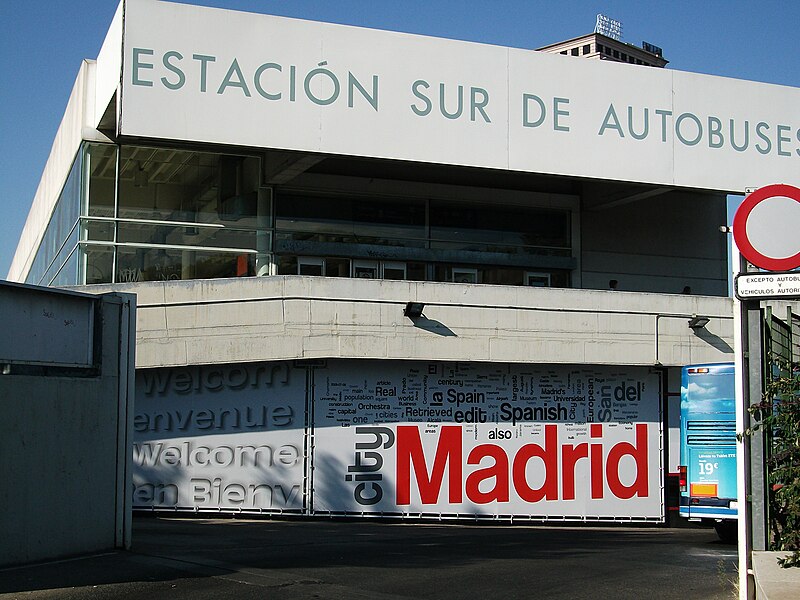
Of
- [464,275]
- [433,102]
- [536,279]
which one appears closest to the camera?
[433,102]

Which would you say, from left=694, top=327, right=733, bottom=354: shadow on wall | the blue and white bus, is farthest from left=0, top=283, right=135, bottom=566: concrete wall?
left=694, top=327, right=733, bottom=354: shadow on wall

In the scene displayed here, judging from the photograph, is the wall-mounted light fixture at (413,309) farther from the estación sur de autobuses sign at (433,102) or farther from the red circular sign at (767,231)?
the red circular sign at (767,231)

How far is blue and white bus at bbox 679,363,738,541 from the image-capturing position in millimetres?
16891

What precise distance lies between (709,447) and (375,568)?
7869 mm

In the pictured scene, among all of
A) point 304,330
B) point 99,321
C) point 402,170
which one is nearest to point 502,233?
point 402,170

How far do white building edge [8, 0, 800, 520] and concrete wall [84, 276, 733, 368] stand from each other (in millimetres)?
46

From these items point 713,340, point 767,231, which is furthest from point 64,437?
point 713,340

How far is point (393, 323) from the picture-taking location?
21.1 meters

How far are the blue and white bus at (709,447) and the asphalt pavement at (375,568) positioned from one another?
573 mm

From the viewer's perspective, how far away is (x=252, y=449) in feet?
68.5

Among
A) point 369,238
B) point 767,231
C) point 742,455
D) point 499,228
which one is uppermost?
point 499,228

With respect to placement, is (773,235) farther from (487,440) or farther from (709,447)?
(487,440)

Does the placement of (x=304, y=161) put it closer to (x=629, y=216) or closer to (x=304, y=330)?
(x=304, y=330)

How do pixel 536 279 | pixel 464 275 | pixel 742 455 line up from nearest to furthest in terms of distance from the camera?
pixel 742 455, pixel 464 275, pixel 536 279
